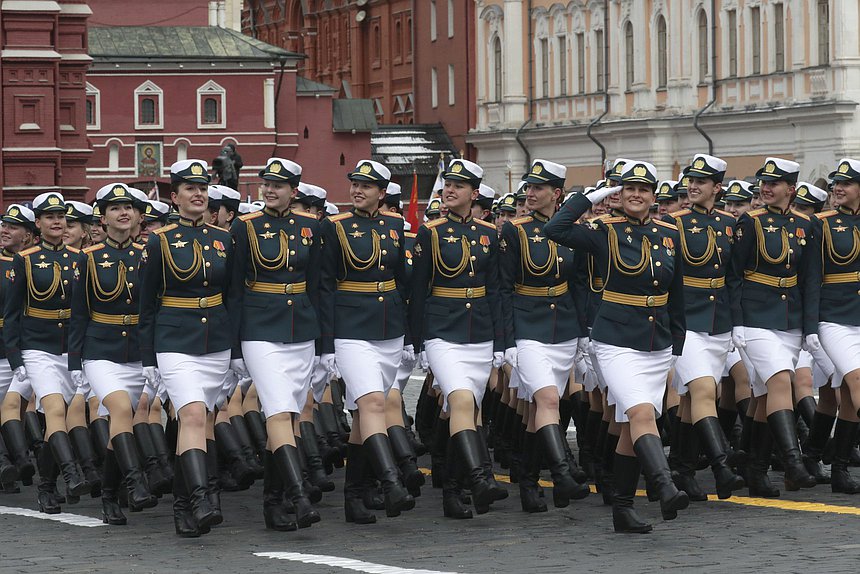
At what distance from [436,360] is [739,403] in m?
2.81

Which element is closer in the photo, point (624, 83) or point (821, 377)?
point (821, 377)

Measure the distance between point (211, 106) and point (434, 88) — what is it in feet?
31.6

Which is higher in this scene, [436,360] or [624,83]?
[624,83]

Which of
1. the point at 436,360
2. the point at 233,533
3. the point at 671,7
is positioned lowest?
the point at 233,533

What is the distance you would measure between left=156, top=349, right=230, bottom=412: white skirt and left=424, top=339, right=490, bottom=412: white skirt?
1.28 metres

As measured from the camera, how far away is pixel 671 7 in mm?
55594

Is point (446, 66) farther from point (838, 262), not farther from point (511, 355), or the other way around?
point (511, 355)

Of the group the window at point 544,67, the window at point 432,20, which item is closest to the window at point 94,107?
the window at point 432,20

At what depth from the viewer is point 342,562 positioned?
1077 centimetres

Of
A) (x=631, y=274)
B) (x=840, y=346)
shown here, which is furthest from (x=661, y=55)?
(x=631, y=274)

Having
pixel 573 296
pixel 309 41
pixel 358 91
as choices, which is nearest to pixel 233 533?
pixel 573 296

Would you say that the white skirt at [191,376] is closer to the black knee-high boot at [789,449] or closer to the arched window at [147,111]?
the black knee-high boot at [789,449]

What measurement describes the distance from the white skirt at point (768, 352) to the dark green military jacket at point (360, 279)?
7.52 feet

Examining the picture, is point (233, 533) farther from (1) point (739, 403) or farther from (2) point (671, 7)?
(2) point (671, 7)
